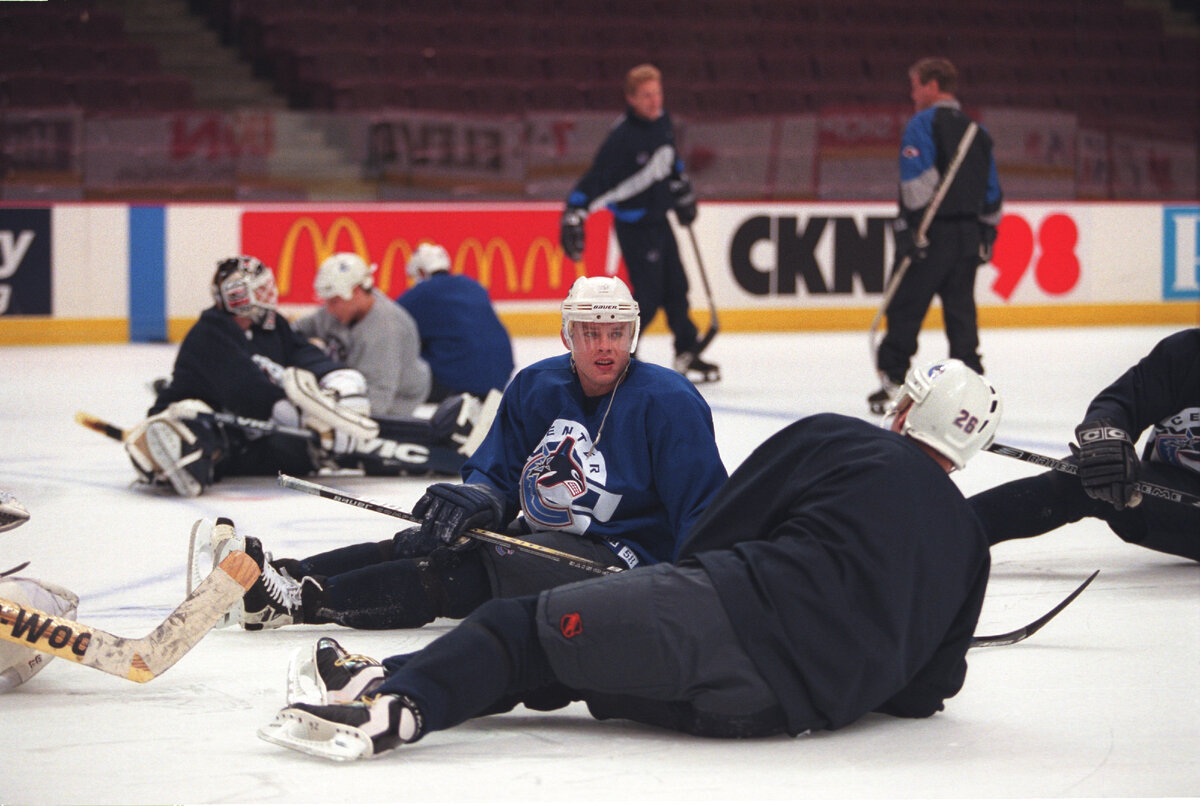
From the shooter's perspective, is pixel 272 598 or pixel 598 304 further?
pixel 272 598

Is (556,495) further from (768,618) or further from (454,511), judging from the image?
(768,618)

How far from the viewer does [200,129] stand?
36.2 feet

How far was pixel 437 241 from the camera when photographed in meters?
11.4

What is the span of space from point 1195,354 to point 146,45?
10.1m

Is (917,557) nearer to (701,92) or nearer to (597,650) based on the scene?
(597,650)

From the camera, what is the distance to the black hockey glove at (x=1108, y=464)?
3.72 meters

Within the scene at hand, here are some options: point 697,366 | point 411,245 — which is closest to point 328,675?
point 697,366

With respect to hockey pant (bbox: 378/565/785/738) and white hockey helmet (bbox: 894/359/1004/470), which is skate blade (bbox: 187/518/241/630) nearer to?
hockey pant (bbox: 378/565/785/738)

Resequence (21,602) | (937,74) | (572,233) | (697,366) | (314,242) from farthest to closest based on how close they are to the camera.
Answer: (314,242) < (697,366) < (572,233) < (937,74) < (21,602)

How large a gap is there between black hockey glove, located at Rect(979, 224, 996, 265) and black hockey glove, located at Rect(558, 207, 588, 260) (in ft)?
7.24

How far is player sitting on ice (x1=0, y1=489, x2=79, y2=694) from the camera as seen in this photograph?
291 centimetres

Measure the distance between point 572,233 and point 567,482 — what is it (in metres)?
5.60

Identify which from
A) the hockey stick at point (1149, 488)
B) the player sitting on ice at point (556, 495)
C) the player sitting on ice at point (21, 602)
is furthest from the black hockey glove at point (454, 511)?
the hockey stick at point (1149, 488)

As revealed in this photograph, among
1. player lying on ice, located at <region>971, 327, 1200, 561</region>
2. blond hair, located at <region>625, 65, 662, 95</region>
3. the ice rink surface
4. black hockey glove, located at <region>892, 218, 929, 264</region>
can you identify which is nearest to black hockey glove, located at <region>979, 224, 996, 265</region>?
black hockey glove, located at <region>892, 218, 929, 264</region>
